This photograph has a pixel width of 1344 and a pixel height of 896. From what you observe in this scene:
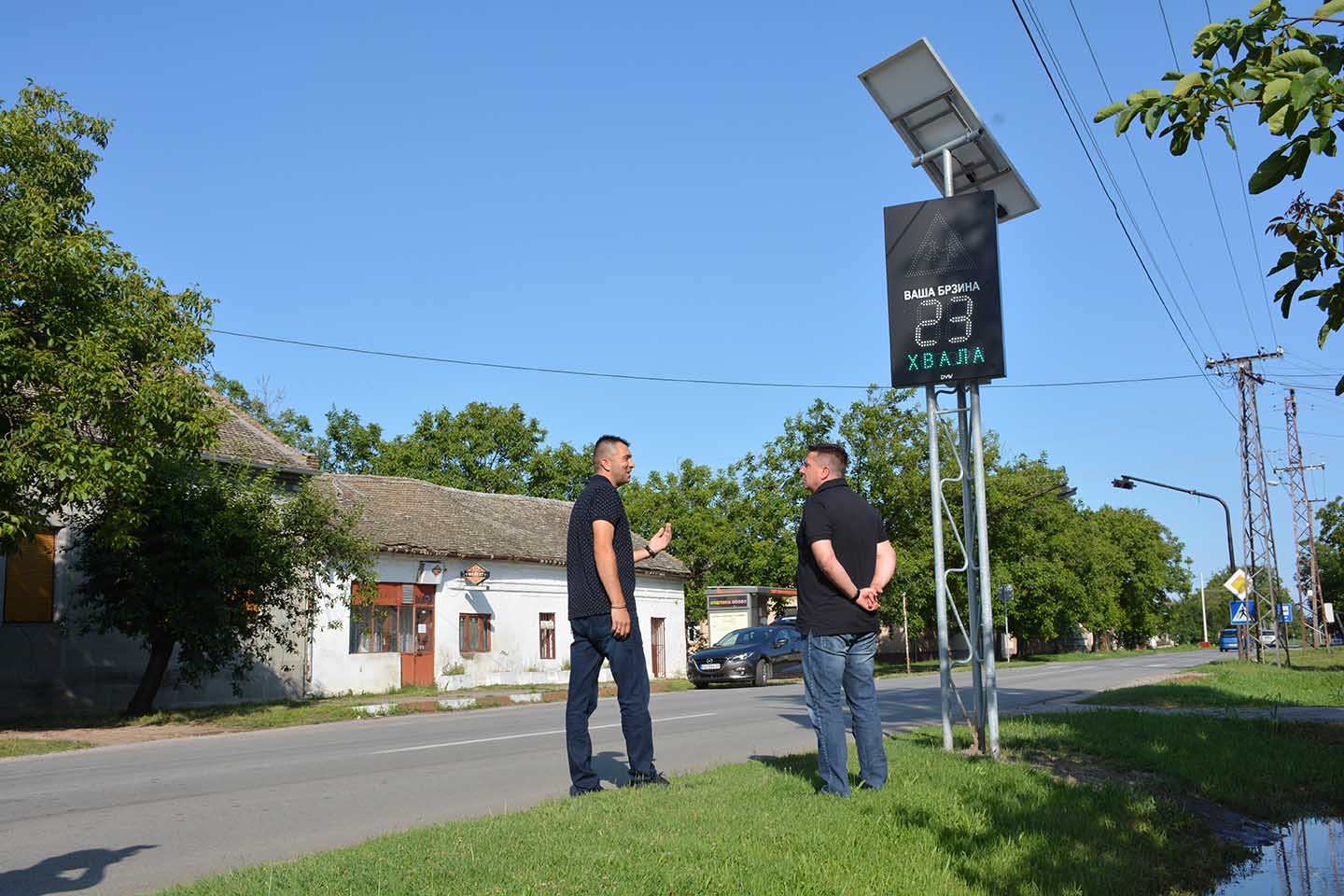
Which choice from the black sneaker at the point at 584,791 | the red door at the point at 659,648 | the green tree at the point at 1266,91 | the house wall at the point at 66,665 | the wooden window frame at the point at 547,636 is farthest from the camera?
the red door at the point at 659,648

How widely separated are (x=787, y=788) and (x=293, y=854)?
2841mm

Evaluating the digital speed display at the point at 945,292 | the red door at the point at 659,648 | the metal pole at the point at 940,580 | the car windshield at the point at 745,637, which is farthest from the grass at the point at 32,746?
the red door at the point at 659,648

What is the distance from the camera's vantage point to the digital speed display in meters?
8.12

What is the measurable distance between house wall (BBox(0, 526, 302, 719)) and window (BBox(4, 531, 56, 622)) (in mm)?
81

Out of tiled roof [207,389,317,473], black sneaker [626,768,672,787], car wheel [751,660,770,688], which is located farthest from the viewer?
car wheel [751,660,770,688]

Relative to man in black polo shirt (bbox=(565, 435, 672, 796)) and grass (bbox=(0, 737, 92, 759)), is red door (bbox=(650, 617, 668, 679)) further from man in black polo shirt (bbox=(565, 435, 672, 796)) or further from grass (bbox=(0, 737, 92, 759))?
man in black polo shirt (bbox=(565, 435, 672, 796))

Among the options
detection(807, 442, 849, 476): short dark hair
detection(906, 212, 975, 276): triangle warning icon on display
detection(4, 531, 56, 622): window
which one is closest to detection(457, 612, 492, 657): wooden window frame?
detection(4, 531, 56, 622): window

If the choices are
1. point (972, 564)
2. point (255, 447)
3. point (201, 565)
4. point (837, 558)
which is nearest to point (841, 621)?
point (837, 558)

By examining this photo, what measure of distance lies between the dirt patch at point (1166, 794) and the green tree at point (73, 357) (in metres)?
11.7

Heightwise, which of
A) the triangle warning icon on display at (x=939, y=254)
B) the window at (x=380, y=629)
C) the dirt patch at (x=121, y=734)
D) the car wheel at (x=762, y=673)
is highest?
the triangle warning icon on display at (x=939, y=254)

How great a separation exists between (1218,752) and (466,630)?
2329cm

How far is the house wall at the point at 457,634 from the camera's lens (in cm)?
2575

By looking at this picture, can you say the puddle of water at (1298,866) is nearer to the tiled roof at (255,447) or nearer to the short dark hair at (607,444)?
the short dark hair at (607,444)

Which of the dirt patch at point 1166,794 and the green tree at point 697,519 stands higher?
the green tree at point 697,519
